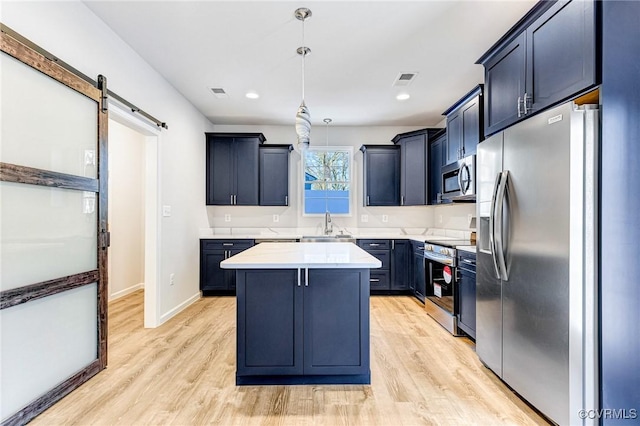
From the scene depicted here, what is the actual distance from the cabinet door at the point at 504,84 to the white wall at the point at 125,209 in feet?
15.0

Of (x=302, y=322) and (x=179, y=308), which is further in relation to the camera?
(x=179, y=308)

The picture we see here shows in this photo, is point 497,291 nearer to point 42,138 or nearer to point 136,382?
point 136,382

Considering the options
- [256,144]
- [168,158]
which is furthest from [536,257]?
[256,144]

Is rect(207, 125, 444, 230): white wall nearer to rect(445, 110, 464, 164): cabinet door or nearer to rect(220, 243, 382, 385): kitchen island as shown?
rect(445, 110, 464, 164): cabinet door

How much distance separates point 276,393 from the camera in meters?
2.11

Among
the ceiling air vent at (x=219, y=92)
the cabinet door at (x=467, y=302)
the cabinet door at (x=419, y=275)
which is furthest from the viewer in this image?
the cabinet door at (x=419, y=275)

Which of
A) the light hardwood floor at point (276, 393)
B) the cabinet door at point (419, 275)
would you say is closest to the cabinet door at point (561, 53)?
the light hardwood floor at point (276, 393)

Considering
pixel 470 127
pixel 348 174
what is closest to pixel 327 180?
pixel 348 174

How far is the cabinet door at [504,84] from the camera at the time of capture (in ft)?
7.06

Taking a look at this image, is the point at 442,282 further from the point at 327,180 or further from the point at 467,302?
the point at 327,180

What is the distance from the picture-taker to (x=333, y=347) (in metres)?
2.16

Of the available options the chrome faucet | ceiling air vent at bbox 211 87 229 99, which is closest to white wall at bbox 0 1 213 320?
ceiling air vent at bbox 211 87 229 99

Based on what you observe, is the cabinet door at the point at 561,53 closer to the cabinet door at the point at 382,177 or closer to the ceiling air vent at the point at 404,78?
the ceiling air vent at the point at 404,78

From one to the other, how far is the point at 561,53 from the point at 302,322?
223 cm
